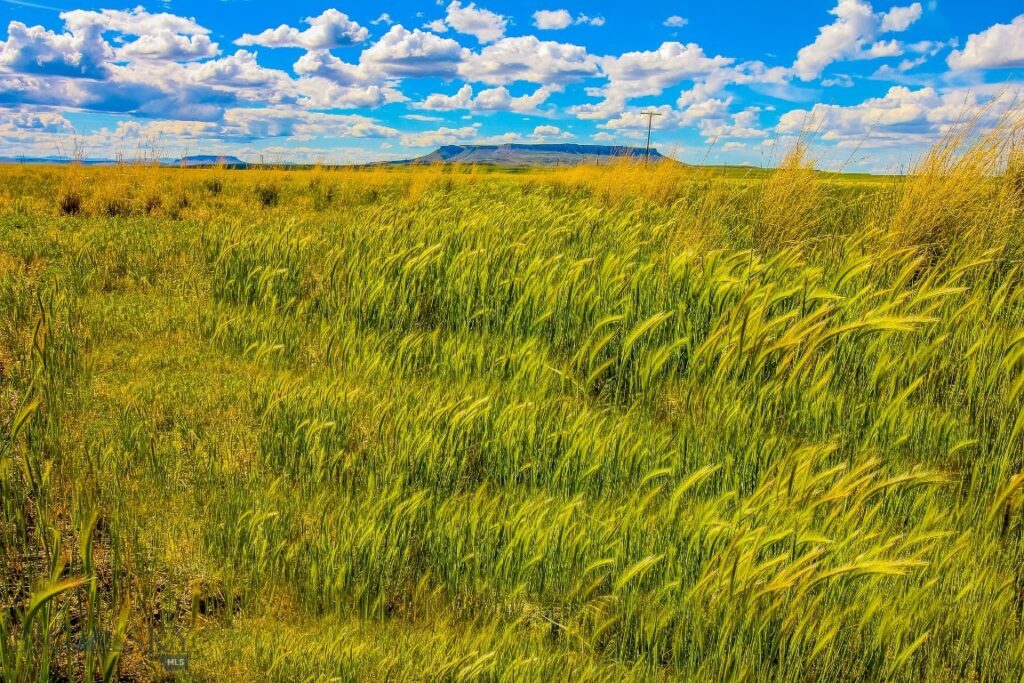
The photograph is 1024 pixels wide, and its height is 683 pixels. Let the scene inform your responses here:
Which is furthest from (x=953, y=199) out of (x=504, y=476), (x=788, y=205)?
(x=504, y=476)

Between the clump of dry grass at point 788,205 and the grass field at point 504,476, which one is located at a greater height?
the clump of dry grass at point 788,205

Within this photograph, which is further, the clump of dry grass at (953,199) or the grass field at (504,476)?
the clump of dry grass at (953,199)

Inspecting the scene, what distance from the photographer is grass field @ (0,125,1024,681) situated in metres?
1.51

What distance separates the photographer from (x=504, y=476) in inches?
88.7

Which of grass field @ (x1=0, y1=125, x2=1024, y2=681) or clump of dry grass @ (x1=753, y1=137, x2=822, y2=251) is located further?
clump of dry grass @ (x1=753, y1=137, x2=822, y2=251)

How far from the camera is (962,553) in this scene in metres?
1.90

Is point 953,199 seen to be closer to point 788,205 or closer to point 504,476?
point 788,205

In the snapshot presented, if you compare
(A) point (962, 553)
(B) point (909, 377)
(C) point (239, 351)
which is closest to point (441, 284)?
(C) point (239, 351)

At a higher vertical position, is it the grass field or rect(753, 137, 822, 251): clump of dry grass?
rect(753, 137, 822, 251): clump of dry grass

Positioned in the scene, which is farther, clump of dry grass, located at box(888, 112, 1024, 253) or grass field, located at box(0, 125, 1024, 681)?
clump of dry grass, located at box(888, 112, 1024, 253)

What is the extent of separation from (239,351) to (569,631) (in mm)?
2557

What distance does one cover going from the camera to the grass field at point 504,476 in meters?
1.51

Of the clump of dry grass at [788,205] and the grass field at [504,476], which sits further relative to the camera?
the clump of dry grass at [788,205]

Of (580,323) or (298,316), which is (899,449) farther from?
(298,316)
